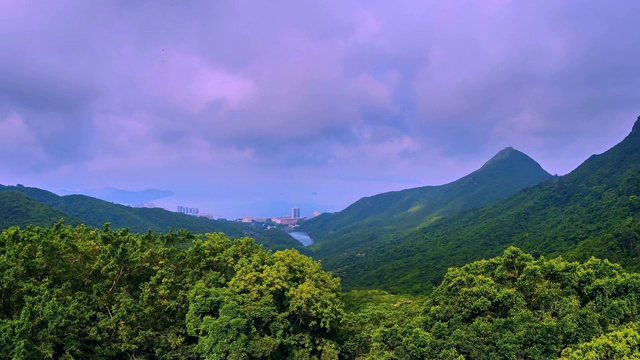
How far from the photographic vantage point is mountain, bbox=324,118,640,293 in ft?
151

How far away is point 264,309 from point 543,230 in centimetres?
6734

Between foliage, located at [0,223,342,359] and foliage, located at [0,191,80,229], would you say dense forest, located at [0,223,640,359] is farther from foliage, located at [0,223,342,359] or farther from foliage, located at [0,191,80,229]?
foliage, located at [0,191,80,229]

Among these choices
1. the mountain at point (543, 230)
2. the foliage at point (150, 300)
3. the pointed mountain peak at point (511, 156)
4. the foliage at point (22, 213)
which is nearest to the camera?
the foliage at point (150, 300)

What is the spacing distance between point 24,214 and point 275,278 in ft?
223

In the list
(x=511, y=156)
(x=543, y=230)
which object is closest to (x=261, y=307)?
(x=543, y=230)

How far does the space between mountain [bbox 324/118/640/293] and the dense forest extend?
2547 centimetres

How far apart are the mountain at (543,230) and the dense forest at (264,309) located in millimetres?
25466

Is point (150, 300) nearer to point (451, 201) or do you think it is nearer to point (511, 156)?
point (451, 201)

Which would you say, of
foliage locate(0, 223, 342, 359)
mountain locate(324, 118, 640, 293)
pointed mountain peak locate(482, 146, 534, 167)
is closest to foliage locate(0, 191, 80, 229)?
mountain locate(324, 118, 640, 293)

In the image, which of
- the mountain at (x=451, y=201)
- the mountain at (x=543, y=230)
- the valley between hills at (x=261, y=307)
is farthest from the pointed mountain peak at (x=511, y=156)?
the valley between hills at (x=261, y=307)

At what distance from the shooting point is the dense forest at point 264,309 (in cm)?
1272

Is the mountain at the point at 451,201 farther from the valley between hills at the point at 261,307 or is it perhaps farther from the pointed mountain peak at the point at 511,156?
the valley between hills at the point at 261,307

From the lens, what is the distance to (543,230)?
6706cm

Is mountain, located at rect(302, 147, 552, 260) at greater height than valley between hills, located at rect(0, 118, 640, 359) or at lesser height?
greater
